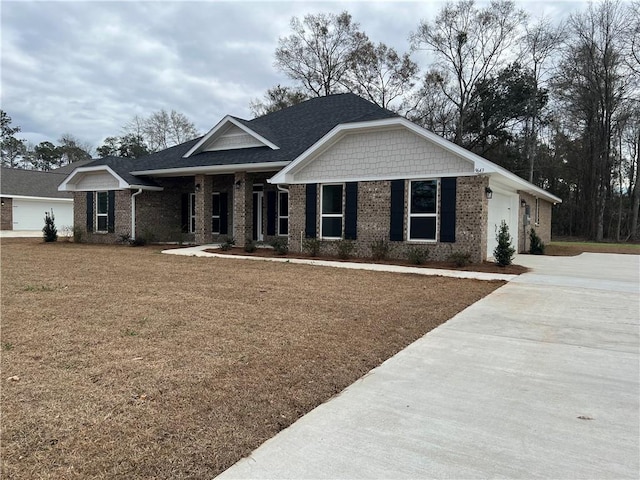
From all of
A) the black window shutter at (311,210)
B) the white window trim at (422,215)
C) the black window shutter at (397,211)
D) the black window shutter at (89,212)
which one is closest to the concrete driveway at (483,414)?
the white window trim at (422,215)

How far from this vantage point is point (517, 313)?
6.40 m

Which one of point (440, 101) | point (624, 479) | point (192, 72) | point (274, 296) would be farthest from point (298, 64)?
point (624, 479)

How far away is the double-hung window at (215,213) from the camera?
Result: 19328mm

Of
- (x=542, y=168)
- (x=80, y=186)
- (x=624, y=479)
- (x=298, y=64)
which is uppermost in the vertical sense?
(x=298, y=64)

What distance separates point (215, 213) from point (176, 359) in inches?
631

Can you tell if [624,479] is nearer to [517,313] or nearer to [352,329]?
[352,329]

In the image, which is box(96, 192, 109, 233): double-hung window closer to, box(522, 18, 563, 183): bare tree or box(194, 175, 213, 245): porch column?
box(194, 175, 213, 245): porch column

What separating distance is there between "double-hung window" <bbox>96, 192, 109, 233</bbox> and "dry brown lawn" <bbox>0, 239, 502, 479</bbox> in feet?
39.1

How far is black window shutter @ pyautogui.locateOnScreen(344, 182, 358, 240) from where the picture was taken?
13.6 m

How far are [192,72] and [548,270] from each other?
60.3 feet

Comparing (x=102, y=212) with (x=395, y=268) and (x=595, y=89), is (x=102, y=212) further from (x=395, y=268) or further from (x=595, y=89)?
(x=595, y=89)

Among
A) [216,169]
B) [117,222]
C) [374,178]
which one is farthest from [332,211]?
[117,222]

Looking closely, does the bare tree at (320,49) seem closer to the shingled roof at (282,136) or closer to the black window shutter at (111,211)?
the shingled roof at (282,136)

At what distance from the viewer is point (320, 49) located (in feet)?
110
